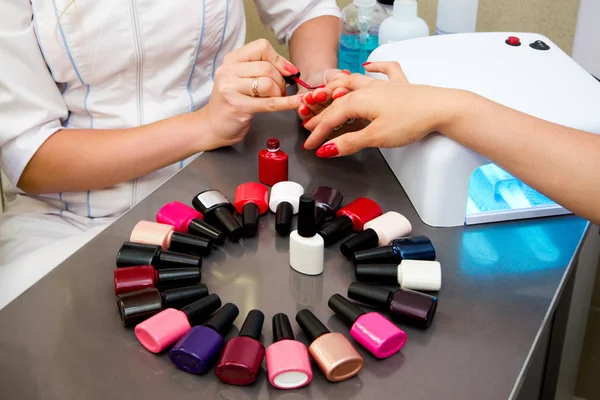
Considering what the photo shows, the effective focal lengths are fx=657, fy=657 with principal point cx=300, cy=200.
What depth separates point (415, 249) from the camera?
78cm

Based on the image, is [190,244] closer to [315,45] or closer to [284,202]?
[284,202]

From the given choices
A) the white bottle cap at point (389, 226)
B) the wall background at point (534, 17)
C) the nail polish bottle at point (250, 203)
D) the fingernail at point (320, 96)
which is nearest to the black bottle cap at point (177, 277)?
the nail polish bottle at point (250, 203)

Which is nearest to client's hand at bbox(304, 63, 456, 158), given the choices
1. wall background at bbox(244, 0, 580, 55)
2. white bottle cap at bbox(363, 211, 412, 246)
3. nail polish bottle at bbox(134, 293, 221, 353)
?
white bottle cap at bbox(363, 211, 412, 246)

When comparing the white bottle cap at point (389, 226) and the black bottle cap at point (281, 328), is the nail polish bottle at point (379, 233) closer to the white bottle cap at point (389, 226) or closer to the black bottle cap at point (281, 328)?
the white bottle cap at point (389, 226)

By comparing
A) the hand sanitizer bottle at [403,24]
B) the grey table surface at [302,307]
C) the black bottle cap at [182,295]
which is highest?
the hand sanitizer bottle at [403,24]

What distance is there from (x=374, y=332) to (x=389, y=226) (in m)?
0.20

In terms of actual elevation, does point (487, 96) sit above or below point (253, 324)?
above

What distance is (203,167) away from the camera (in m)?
0.99

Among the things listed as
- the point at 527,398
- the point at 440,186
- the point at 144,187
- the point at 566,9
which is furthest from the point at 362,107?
the point at 566,9

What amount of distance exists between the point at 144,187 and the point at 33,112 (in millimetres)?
211

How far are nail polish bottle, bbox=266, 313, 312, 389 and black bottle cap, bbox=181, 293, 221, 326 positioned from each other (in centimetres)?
9

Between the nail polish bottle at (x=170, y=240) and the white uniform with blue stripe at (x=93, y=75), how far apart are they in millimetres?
247

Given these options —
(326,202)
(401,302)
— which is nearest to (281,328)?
(401,302)

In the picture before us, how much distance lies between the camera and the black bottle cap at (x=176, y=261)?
2.55 ft
